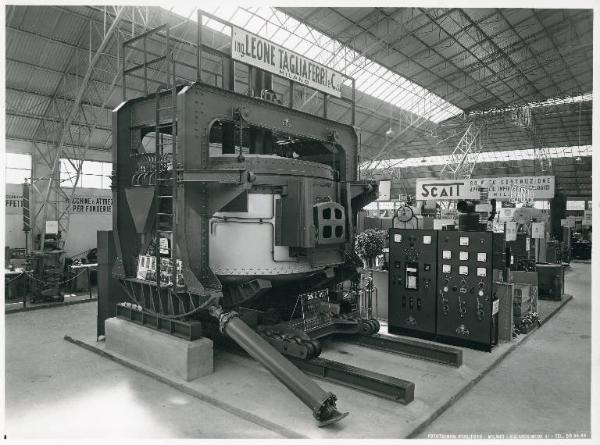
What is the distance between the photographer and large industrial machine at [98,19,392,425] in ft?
22.2

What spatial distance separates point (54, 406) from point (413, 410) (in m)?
4.64

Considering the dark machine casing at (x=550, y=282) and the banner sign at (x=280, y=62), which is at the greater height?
the banner sign at (x=280, y=62)

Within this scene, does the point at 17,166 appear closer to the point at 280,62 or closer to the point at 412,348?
the point at 280,62

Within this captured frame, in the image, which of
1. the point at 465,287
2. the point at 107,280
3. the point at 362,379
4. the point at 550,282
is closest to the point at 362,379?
the point at 362,379

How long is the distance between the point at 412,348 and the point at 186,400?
391 cm

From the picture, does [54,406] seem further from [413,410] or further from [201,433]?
[413,410]

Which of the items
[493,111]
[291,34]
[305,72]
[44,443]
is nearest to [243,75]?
[291,34]

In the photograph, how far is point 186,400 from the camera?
19.8ft

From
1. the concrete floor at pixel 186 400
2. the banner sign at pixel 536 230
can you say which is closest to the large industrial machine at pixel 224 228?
the concrete floor at pixel 186 400

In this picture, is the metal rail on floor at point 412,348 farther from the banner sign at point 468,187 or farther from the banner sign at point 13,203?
the banner sign at point 13,203

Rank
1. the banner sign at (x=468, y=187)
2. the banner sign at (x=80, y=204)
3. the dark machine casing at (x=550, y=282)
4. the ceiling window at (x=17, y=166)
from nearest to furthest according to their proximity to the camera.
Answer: the banner sign at (x=468, y=187) < the dark machine casing at (x=550, y=282) < the banner sign at (x=80, y=204) < the ceiling window at (x=17, y=166)

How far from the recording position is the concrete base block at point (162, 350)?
21.7 ft

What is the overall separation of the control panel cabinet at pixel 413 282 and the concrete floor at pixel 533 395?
1.65m

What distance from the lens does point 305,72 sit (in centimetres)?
789
